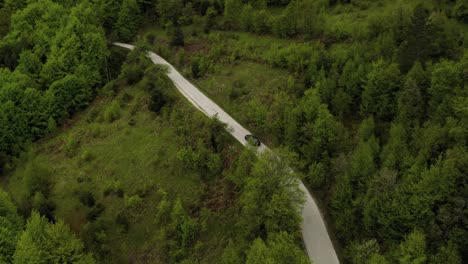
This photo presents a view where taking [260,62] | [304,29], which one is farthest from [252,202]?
[304,29]

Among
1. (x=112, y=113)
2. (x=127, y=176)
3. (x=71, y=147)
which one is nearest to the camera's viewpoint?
(x=127, y=176)

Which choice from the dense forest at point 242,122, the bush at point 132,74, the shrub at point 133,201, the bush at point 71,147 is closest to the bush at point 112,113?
the dense forest at point 242,122

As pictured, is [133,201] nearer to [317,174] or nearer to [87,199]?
[87,199]

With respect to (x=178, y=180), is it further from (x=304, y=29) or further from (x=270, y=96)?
(x=304, y=29)

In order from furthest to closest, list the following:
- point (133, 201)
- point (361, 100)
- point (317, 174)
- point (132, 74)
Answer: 1. point (132, 74)
2. point (133, 201)
3. point (361, 100)
4. point (317, 174)

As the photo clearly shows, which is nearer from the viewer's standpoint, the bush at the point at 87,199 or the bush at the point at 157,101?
the bush at the point at 87,199

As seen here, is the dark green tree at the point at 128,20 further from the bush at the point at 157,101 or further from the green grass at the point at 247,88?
the bush at the point at 157,101

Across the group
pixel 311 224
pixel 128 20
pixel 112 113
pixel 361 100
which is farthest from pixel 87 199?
pixel 128 20

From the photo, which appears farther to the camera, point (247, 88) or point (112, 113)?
point (112, 113)
